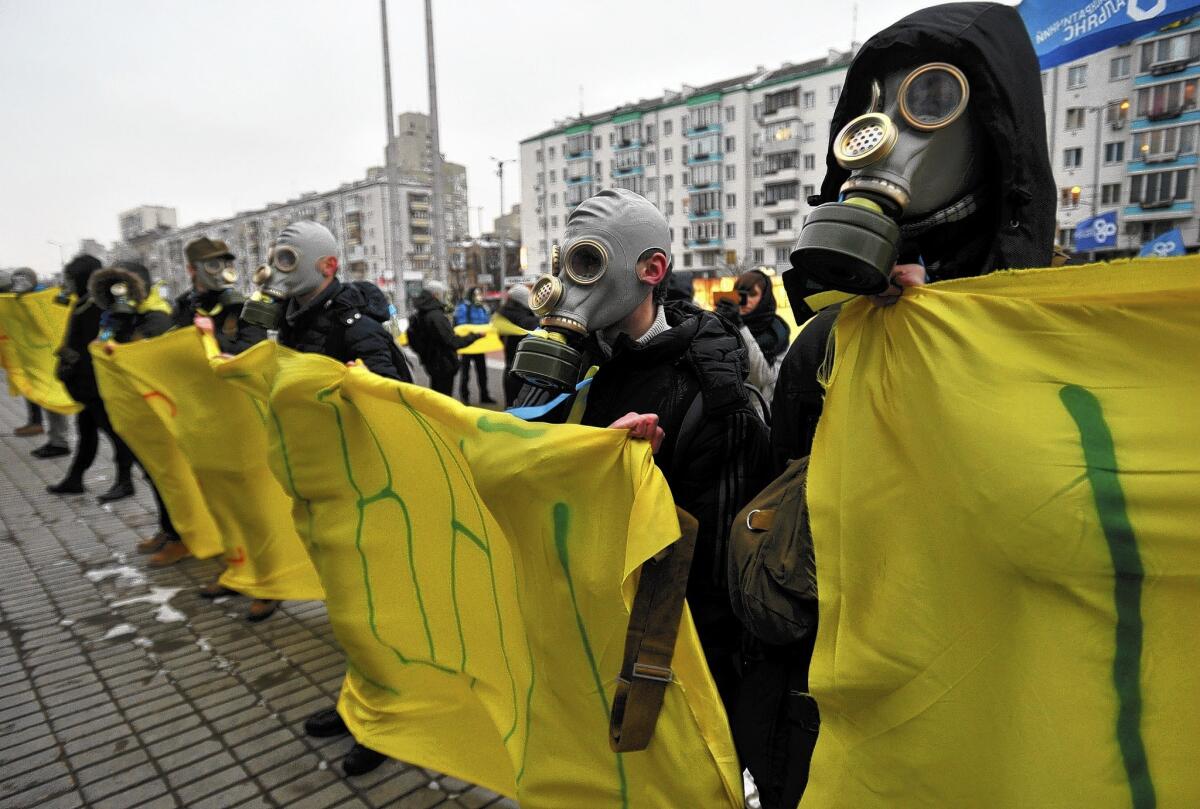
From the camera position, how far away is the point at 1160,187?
125 ft

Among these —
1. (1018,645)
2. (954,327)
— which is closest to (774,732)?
(1018,645)

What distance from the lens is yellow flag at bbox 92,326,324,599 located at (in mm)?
4316

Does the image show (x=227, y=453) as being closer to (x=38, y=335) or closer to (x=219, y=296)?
(x=219, y=296)

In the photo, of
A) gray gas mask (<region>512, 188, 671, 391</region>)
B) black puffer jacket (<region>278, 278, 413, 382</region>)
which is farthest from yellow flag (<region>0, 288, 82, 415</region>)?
gray gas mask (<region>512, 188, 671, 391</region>)

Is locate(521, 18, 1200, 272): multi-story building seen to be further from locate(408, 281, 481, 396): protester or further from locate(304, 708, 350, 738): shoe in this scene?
locate(304, 708, 350, 738): shoe

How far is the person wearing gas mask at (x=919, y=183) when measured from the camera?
1148 mm

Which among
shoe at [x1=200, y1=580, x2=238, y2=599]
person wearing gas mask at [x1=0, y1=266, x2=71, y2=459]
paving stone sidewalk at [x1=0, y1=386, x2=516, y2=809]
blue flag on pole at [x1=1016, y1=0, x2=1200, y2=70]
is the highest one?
blue flag on pole at [x1=1016, y1=0, x2=1200, y2=70]

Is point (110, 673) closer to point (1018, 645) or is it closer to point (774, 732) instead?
point (774, 732)

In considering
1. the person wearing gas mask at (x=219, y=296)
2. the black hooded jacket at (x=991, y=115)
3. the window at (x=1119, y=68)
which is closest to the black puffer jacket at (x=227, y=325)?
the person wearing gas mask at (x=219, y=296)

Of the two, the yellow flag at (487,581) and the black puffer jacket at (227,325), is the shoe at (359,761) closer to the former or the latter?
the yellow flag at (487,581)

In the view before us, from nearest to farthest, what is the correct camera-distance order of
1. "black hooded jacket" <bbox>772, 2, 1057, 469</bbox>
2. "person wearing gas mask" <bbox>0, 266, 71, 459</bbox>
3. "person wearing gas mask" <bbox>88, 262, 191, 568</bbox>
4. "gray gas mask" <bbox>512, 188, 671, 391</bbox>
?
"black hooded jacket" <bbox>772, 2, 1057, 469</bbox> < "gray gas mask" <bbox>512, 188, 671, 391</bbox> < "person wearing gas mask" <bbox>88, 262, 191, 568</bbox> < "person wearing gas mask" <bbox>0, 266, 71, 459</bbox>

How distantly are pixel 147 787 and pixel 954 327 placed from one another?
3.48 meters

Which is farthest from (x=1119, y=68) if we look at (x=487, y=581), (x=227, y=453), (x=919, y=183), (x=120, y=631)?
(x=120, y=631)

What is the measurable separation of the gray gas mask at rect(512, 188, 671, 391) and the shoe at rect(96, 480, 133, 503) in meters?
6.79
